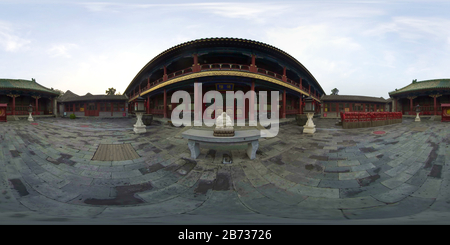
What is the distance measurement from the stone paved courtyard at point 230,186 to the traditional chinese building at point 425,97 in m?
20.9

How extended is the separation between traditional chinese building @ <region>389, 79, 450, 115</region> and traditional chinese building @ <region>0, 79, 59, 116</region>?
47.1 metres

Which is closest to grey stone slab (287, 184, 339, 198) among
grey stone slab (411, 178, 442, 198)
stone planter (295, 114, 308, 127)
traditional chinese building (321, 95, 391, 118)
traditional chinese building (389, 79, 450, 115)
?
grey stone slab (411, 178, 442, 198)

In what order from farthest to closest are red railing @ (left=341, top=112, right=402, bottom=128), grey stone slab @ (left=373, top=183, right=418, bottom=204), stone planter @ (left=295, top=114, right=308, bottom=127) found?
stone planter @ (left=295, top=114, right=308, bottom=127)
red railing @ (left=341, top=112, right=402, bottom=128)
grey stone slab @ (left=373, top=183, right=418, bottom=204)

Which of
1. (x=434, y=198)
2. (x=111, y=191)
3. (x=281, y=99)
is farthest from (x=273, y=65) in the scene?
(x=111, y=191)

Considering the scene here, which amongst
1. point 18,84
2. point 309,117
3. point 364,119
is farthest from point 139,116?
point 18,84

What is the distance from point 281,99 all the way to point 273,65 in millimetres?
3454

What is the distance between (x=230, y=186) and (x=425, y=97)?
30.1 m

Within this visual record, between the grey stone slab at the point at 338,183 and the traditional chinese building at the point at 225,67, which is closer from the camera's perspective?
the grey stone slab at the point at 338,183

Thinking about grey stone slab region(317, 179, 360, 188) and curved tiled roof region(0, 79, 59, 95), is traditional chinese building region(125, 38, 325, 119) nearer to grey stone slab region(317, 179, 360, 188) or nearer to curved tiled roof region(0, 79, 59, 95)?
grey stone slab region(317, 179, 360, 188)

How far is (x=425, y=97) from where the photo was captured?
20.3 meters

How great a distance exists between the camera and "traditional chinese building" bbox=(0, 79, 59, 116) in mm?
19875

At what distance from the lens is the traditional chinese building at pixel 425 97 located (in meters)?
18.2

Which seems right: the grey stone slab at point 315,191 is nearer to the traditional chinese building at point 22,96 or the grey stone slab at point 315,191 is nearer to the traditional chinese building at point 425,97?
the traditional chinese building at point 425,97

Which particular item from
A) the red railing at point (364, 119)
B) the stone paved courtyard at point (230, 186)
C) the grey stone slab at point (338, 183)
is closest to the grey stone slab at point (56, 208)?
the stone paved courtyard at point (230, 186)
